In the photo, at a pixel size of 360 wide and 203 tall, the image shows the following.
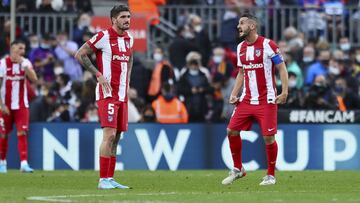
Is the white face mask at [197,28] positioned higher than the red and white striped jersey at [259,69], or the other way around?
the white face mask at [197,28]

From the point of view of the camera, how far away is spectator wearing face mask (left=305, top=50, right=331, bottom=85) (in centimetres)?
2545

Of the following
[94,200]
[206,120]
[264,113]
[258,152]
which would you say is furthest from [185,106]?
[94,200]

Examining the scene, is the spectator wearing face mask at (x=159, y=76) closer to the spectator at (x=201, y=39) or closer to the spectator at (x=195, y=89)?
the spectator at (x=195, y=89)

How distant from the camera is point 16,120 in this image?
2034 cm

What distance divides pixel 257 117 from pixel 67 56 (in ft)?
36.0

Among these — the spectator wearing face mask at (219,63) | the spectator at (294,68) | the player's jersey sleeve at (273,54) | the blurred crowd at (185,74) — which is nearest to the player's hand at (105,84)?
the player's jersey sleeve at (273,54)

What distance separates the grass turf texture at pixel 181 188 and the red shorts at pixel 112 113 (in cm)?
87

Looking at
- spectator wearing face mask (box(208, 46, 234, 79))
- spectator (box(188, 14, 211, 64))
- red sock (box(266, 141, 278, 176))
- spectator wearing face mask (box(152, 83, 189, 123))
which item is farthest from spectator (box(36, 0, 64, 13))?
red sock (box(266, 141, 278, 176))

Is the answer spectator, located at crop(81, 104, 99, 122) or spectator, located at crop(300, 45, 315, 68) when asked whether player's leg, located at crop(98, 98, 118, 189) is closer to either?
spectator, located at crop(81, 104, 99, 122)

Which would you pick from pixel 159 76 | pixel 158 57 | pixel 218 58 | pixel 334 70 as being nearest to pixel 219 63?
pixel 218 58

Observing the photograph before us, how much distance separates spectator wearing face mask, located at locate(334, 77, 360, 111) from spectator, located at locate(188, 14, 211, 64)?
136 inches

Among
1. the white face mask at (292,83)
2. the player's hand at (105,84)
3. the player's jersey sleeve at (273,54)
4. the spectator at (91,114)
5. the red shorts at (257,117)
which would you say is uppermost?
the player's jersey sleeve at (273,54)

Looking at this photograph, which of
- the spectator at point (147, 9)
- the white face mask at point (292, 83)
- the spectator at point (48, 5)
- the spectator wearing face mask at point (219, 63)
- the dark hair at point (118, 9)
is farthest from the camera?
the spectator at point (48, 5)

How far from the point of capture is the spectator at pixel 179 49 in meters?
26.1
